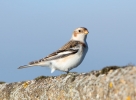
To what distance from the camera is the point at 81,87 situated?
33.8 feet

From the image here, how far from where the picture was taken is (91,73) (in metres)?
10.4

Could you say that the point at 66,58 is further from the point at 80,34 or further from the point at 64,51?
the point at 80,34

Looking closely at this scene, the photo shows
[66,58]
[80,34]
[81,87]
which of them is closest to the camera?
[81,87]

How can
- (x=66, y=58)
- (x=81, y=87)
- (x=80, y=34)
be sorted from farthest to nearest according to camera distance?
(x=80, y=34) → (x=66, y=58) → (x=81, y=87)

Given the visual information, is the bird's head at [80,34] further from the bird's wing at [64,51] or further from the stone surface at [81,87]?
the stone surface at [81,87]

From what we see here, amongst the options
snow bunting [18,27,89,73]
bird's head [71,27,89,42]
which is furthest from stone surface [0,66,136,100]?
bird's head [71,27,89,42]

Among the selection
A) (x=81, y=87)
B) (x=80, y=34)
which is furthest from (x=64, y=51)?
(x=81, y=87)

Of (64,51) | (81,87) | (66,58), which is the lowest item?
(81,87)

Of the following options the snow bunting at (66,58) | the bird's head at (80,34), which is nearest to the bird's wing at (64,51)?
the snow bunting at (66,58)

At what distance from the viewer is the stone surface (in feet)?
27.9

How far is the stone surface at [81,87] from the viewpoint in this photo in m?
8.51

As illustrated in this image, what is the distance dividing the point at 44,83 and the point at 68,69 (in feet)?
4.04

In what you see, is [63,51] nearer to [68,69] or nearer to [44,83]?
[68,69]

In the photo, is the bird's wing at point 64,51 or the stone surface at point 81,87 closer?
the stone surface at point 81,87
